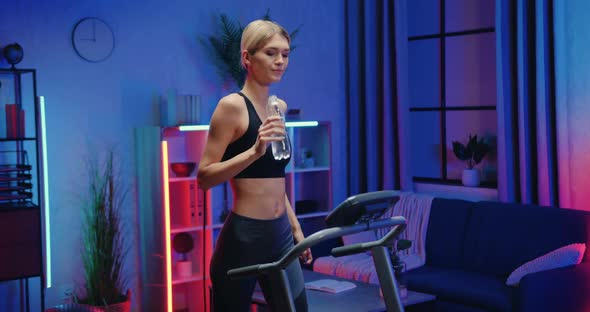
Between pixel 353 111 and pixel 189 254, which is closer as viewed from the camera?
pixel 189 254

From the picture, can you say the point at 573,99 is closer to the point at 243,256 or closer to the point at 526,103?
the point at 526,103

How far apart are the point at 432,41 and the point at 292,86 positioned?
1.15 meters

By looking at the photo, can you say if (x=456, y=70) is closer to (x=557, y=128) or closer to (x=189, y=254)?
(x=557, y=128)

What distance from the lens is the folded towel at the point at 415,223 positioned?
17.1 ft

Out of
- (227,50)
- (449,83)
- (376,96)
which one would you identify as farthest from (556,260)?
(227,50)

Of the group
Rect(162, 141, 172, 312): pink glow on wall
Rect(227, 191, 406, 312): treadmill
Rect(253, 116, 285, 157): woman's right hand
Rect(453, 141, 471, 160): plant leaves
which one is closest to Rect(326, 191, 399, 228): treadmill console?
Rect(227, 191, 406, 312): treadmill

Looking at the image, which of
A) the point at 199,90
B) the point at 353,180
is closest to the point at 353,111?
the point at 353,180

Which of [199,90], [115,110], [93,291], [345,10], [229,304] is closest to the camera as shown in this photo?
[229,304]

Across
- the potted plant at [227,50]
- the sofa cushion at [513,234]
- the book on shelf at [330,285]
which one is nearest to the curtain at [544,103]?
the sofa cushion at [513,234]

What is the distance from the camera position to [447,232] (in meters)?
5.13

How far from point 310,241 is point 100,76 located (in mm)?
3332

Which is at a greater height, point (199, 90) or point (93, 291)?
point (199, 90)

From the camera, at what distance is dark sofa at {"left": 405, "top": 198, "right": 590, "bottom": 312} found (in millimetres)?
4009

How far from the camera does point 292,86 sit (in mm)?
5953
